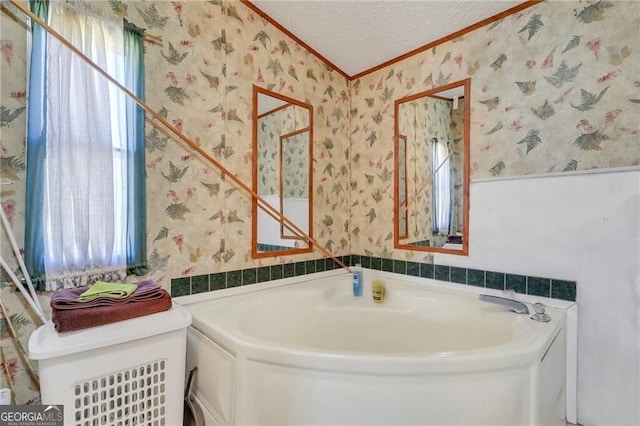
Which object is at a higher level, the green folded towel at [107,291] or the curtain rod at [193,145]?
the curtain rod at [193,145]

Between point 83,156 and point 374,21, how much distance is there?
1731 mm

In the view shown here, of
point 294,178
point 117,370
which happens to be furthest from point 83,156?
point 294,178

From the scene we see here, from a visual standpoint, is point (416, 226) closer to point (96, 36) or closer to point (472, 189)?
point (472, 189)

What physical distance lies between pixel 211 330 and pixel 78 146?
99 cm

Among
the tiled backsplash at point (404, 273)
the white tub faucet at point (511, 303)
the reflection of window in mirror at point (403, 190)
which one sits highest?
the reflection of window in mirror at point (403, 190)

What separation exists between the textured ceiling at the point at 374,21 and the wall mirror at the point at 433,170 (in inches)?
13.4

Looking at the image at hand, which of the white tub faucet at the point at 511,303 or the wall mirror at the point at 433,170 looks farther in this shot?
the wall mirror at the point at 433,170

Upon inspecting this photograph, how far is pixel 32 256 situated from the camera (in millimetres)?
1242

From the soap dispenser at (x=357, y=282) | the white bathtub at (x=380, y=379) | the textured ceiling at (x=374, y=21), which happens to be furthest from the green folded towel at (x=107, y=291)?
the textured ceiling at (x=374, y=21)

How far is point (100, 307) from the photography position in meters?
1.17

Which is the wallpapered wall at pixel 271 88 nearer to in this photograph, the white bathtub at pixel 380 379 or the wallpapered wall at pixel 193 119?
the wallpapered wall at pixel 193 119

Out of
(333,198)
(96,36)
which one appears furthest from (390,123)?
(96,36)

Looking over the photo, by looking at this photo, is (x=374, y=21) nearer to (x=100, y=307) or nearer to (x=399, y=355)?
(x=399, y=355)

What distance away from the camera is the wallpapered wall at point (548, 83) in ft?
4.49
